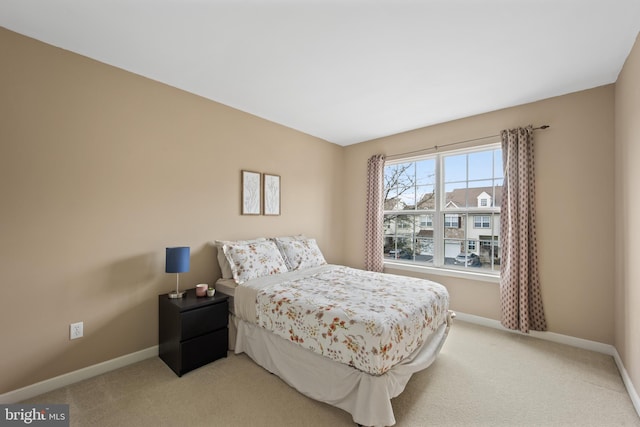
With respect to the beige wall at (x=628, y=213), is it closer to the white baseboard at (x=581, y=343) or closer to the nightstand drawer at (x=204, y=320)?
the white baseboard at (x=581, y=343)

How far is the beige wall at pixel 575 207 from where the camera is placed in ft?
8.59

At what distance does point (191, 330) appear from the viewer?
228cm

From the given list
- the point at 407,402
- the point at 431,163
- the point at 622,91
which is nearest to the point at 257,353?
the point at 407,402

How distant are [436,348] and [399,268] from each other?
6.10 feet

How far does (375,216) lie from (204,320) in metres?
2.82

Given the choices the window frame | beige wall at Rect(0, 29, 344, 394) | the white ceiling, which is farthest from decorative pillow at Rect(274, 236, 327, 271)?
the white ceiling

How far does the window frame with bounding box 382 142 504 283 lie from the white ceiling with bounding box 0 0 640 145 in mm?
916

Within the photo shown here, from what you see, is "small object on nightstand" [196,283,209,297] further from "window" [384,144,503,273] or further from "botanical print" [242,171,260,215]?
"window" [384,144,503,273]

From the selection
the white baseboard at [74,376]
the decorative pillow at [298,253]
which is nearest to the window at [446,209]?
the decorative pillow at [298,253]

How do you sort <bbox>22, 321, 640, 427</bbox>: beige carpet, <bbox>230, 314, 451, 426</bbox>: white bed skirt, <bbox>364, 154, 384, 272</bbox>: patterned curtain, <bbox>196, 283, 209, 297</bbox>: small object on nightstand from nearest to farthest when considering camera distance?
1. <bbox>230, 314, 451, 426</bbox>: white bed skirt
2. <bbox>22, 321, 640, 427</bbox>: beige carpet
3. <bbox>196, 283, 209, 297</bbox>: small object on nightstand
4. <bbox>364, 154, 384, 272</bbox>: patterned curtain

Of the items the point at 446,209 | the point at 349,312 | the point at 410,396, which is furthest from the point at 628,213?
the point at 349,312

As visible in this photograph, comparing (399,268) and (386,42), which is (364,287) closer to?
(399,268)

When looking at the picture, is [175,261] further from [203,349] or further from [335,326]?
[335,326]

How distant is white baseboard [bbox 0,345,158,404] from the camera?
1876 mm
